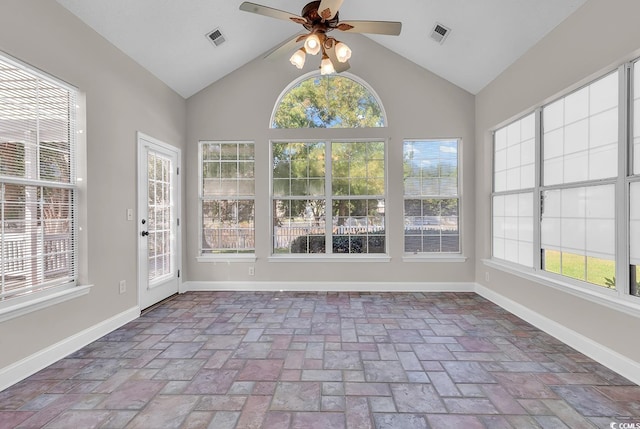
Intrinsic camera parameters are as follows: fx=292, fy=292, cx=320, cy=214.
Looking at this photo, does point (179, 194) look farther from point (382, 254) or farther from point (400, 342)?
point (400, 342)

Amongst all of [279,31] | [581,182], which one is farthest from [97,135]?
[581,182]

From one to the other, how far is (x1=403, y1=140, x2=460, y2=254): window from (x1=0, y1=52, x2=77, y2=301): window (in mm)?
3851

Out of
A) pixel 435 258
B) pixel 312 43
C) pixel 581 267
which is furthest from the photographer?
pixel 435 258

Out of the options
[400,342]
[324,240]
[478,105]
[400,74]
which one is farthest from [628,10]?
[324,240]

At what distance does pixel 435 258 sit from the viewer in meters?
4.20

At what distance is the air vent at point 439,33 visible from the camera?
329 centimetres

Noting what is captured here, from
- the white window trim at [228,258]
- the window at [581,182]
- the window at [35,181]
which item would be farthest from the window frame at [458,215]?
the window at [35,181]

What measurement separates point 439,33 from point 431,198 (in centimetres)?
207

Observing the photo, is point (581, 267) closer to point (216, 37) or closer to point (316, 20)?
point (316, 20)

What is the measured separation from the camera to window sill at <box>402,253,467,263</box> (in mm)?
4191

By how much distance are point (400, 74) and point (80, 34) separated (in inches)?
144

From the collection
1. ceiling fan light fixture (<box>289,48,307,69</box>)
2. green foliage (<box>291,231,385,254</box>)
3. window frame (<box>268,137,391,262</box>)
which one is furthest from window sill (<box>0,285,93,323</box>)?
ceiling fan light fixture (<box>289,48,307,69</box>)

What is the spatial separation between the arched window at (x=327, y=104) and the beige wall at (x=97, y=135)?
166cm

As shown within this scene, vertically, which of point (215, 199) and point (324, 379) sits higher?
point (215, 199)
